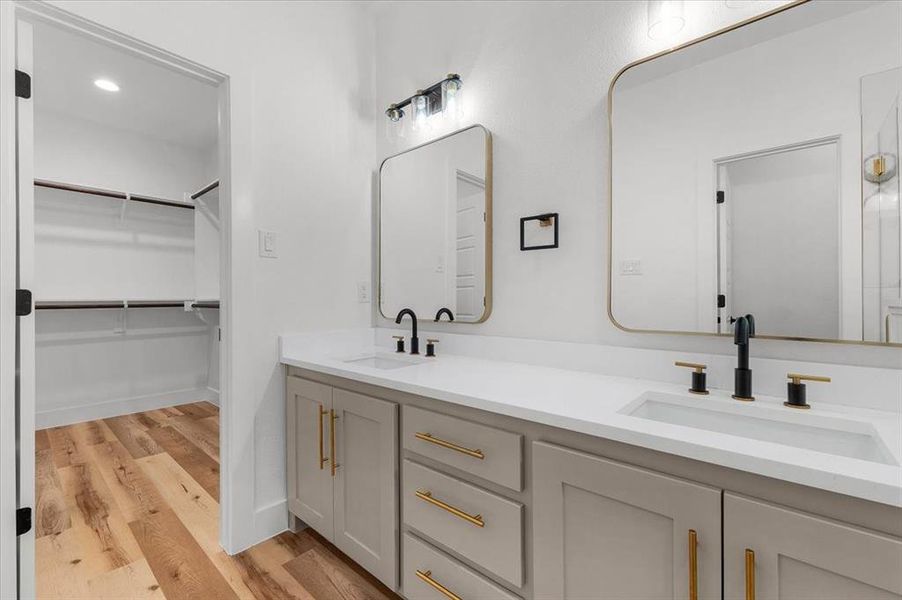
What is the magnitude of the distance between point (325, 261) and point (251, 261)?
1.23 ft

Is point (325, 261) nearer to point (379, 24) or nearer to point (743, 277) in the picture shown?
point (379, 24)

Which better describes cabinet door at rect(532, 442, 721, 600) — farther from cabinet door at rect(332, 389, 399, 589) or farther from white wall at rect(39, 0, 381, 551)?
white wall at rect(39, 0, 381, 551)

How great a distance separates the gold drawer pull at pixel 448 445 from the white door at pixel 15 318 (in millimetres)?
1304

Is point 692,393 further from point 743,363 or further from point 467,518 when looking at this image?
point 467,518

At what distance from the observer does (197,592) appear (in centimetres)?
151

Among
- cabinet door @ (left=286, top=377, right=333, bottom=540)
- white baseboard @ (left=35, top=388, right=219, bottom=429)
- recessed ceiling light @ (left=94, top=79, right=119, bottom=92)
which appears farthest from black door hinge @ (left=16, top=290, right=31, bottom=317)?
white baseboard @ (left=35, top=388, right=219, bottom=429)

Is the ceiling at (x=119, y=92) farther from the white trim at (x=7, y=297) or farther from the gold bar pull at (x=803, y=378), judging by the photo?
the gold bar pull at (x=803, y=378)

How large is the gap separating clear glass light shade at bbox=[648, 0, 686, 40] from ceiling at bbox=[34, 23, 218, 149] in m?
2.20

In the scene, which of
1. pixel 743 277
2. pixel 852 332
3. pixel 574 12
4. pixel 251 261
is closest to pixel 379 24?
pixel 574 12

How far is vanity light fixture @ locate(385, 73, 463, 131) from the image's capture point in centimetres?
191

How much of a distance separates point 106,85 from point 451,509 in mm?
3769

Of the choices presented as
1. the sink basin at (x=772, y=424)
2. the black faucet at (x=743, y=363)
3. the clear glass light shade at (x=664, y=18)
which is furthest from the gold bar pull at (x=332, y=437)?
the clear glass light shade at (x=664, y=18)

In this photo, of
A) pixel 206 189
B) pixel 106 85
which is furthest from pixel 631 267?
pixel 106 85

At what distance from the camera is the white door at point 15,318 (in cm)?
128
